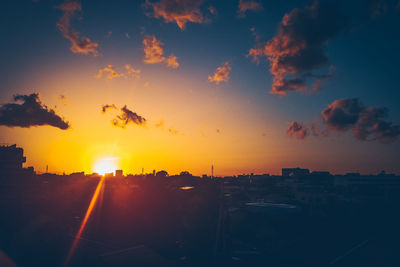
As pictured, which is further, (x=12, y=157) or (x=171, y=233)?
(x=12, y=157)

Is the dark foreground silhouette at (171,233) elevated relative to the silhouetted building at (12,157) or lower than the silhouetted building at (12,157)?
lower

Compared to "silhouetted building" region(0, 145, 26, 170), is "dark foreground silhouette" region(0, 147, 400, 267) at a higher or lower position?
lower

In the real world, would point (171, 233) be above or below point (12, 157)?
below

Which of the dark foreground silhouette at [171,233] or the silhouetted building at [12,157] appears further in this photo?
the silhouetted building at [12,157]

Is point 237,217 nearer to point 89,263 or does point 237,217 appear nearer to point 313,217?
point 313,217

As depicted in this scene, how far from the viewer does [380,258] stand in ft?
72.6

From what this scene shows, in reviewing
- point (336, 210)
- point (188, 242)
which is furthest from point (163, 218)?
point (336, 210)

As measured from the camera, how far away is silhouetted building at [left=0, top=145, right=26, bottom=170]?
55.9 m

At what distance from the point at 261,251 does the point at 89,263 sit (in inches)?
619

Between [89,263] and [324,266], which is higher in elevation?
[89,263]

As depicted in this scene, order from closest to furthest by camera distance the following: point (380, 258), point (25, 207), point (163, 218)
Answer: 1. point (380, 258)
2. point (163, 218)
3. point (25, 207)

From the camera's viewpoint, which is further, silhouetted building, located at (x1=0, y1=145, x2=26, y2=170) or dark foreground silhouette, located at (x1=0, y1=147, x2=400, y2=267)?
silhouetted building, located at (x1=0, y1=145, x2=26, y2=170)

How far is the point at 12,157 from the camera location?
59.1m

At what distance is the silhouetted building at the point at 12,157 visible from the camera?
5594 cm
